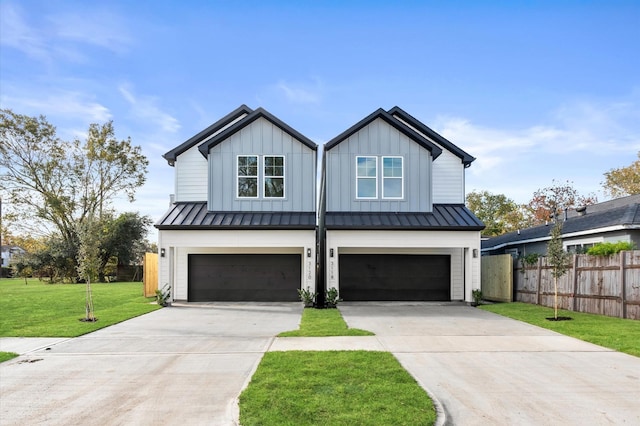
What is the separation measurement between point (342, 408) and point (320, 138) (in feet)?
48.6

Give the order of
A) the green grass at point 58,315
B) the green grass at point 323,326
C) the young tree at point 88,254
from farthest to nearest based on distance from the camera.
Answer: the young tree at point 88,254, the green grass at point 58,315, the green grass at point 323,326

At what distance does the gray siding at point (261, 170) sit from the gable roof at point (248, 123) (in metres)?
0.17

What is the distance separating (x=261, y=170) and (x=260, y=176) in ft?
0.77

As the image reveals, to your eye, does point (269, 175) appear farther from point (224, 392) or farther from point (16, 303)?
point (224, 392)

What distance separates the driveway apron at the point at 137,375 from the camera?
5.27 m

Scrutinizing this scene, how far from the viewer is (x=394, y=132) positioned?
57.5ft

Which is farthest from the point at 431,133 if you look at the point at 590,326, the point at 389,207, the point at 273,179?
the point at 590,326

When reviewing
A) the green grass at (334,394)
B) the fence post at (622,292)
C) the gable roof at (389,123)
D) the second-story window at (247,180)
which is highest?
the gable roof at (389,123)

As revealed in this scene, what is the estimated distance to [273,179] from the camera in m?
17.5

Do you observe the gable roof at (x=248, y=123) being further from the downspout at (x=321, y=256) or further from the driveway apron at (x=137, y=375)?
the driveway apron at (x=137, y=375)

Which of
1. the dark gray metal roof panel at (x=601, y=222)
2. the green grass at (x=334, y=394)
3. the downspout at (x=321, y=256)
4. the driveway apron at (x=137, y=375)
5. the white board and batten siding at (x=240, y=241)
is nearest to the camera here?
the green grass at (x=334, y=394)

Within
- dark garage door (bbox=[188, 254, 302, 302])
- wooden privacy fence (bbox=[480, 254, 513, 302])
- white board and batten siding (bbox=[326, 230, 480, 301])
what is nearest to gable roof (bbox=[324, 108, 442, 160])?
white board and batten siding (bbox=[326, 230, 480, 301])

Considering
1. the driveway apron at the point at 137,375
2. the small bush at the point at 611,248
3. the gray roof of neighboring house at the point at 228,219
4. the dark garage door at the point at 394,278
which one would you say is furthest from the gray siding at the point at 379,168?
the driveway apron at the point at 137,375

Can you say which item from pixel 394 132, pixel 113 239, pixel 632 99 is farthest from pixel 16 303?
pixel 632 99
